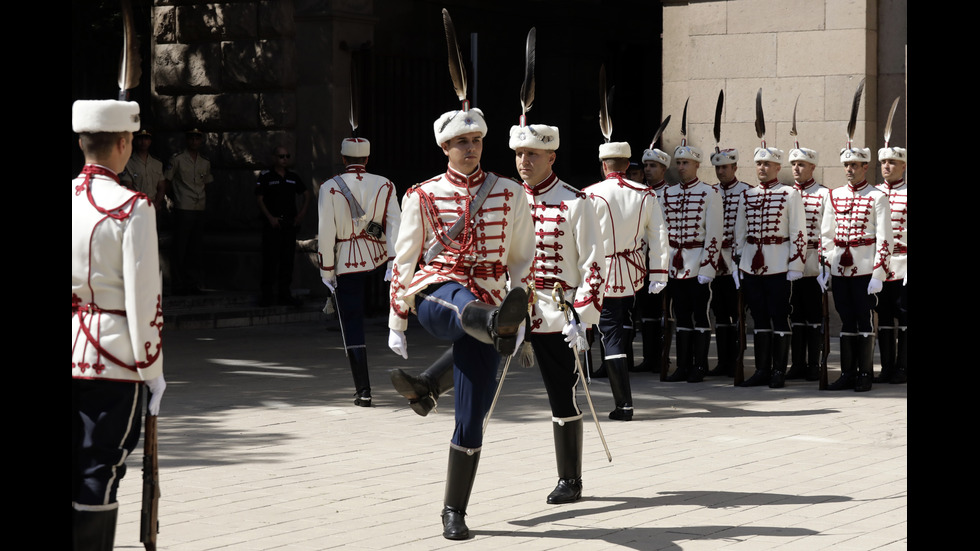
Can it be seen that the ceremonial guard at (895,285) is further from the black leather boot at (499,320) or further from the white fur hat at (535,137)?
the black leather boot at (499,320)

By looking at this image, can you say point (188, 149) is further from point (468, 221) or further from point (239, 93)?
point (468, 221)

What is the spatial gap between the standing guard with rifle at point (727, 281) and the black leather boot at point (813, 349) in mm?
618

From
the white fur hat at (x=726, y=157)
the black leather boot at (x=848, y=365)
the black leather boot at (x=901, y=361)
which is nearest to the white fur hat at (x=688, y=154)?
the white fur hat at (x=726, y=157)

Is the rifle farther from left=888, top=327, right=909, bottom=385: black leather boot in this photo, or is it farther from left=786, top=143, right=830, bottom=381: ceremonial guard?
left=888, top=327, right=909, bottom=385: black leather boot

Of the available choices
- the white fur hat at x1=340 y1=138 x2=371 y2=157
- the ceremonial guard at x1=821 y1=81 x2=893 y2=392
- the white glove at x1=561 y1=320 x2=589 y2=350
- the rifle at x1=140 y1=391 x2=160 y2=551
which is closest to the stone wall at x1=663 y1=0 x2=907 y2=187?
the ceremonial guard at x1=821 y1=81 x2=893 y2=392

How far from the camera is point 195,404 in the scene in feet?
33.7

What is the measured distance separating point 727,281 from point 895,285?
1418 mm

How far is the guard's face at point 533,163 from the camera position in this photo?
7531 millimetres

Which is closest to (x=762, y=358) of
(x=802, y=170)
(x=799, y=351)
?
(x=799, y=351)

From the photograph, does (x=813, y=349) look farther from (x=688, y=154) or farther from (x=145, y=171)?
(x=145, y=171)

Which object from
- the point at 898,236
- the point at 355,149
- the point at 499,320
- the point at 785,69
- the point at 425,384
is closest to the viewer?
the point at 499,320

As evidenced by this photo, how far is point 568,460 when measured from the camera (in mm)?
7094
